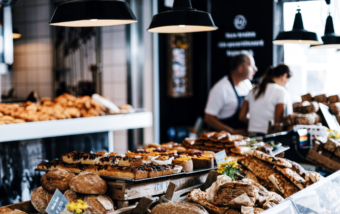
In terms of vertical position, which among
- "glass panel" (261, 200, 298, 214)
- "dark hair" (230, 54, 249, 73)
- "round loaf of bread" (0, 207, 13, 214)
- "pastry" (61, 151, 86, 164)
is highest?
"dark hair" (230, 54, 249, 73)

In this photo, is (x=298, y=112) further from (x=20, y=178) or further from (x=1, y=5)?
(x=1, y=5)

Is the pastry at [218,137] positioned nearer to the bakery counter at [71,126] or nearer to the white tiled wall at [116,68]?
the bakery counter at [71,126]

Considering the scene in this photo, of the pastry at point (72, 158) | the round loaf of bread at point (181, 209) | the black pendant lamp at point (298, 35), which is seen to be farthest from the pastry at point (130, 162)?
the black pendant lamp at point (298, 35)

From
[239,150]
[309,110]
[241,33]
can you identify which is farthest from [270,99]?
[241,33]

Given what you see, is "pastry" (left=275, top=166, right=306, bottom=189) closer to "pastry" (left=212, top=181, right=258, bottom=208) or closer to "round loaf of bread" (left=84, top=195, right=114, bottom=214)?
"pastry" (left=212, top=181, right=258, bottom=208)

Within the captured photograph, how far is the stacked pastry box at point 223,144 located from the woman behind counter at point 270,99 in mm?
1537

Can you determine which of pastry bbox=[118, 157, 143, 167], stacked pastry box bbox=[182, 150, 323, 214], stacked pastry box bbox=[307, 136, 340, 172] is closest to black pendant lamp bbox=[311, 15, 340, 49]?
stacked pastry box bbox=[307, 136, 340, 172]

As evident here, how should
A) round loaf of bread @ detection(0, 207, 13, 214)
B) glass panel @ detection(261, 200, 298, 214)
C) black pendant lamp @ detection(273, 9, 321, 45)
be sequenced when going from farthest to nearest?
1. black pendant lamp @ detection(273, 9, 321, 45)
2. round loaf of bread @ detection(0, 207, 13, 214)
3. glass panel @ detection(261, 200, 298, 214)

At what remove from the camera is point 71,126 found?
3865 mm

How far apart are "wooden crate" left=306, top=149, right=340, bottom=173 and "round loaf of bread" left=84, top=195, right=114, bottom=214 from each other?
181cm

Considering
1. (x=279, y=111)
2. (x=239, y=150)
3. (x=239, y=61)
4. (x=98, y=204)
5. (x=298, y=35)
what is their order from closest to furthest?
(x=98, y=204), (x=239, y=150), (x=298, y=35), (x=279, y=111), (x=239, y=61)

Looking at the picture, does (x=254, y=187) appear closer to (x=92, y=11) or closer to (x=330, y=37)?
(x=92, y=11)

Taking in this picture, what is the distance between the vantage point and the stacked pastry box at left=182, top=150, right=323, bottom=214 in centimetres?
165

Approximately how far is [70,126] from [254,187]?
261 centimetres
